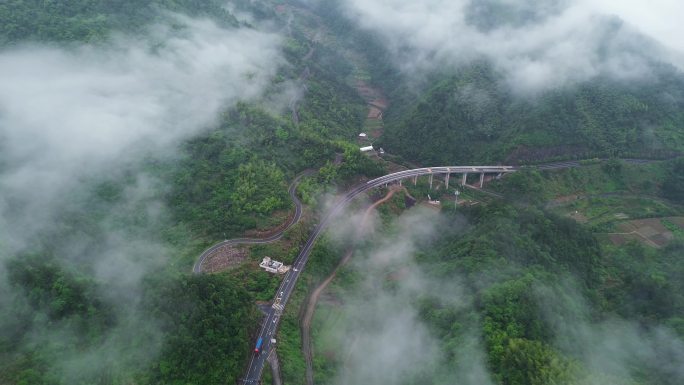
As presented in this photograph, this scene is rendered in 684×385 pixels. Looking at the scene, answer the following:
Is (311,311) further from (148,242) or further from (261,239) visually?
(148,242)

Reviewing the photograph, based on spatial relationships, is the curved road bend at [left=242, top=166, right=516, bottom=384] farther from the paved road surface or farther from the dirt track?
the dirt track

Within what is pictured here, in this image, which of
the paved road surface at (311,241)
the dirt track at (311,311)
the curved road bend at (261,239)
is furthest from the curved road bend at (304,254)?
the curved road bend at (261,239)

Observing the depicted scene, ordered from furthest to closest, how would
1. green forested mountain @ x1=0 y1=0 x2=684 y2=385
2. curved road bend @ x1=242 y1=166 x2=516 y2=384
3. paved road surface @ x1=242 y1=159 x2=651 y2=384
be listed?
paved road surface @ x1=242 y1=159 x2=651 y2=384
curved road bend @ x1=242 y1=166 x2=516 y2=384
green forested mountain @ x1=0 y1=0 x2=684 y2=385

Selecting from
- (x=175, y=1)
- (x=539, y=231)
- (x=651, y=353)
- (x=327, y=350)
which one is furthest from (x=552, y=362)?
(x=175, y=1)

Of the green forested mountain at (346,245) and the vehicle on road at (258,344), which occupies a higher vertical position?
the green forested mountain at (346,245)

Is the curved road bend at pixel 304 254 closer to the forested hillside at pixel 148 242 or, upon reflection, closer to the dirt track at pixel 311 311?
the forested hillside at pixel 148 242

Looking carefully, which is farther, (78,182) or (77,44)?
(77,44)

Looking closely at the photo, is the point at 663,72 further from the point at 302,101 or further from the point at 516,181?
the point at 302,101

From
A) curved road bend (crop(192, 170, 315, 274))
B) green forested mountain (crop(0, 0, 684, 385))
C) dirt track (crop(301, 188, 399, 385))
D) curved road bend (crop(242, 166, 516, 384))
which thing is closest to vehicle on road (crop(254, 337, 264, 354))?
curved road bend (crop(242, 166, 516, 384))
